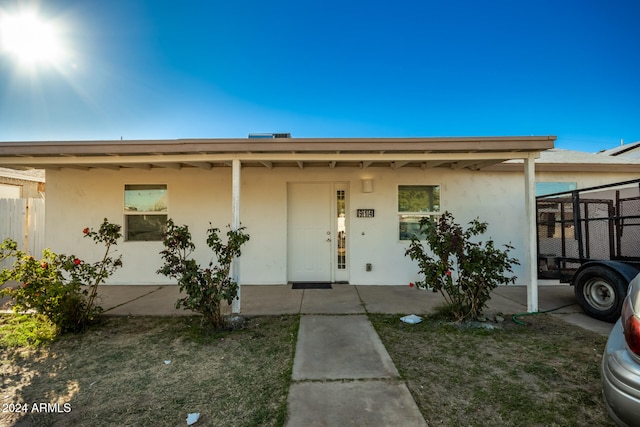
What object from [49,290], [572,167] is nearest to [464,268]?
[572,167]

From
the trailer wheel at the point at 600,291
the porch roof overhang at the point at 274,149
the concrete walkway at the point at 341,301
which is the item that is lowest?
the concrete walkway at the point at 341,301

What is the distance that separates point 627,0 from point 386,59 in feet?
15.1

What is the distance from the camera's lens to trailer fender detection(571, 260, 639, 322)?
376 cm

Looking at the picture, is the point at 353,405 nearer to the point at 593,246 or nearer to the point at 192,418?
the point at 192,418

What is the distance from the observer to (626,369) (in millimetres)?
1460

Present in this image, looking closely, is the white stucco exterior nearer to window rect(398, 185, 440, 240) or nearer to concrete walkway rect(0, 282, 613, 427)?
window rect(398, 185, 440, 240)

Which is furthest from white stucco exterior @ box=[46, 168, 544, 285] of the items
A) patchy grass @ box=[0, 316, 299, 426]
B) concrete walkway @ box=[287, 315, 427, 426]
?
concrete walkway @ box=[287, 315, 427, 426]

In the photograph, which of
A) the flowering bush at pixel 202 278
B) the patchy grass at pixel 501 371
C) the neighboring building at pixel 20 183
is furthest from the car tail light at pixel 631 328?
the neighboring building at pixel 20 183

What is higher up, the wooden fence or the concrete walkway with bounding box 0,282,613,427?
the wooden fence

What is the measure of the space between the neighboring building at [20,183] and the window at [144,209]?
5475 millimetres

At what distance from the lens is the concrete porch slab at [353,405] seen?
194 centimetres

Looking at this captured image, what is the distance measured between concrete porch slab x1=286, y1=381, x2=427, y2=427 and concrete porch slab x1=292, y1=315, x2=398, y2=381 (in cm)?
15

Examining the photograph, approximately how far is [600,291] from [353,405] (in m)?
4.30

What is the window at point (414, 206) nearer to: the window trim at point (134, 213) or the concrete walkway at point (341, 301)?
the concrete walkway at point (341, 301)
